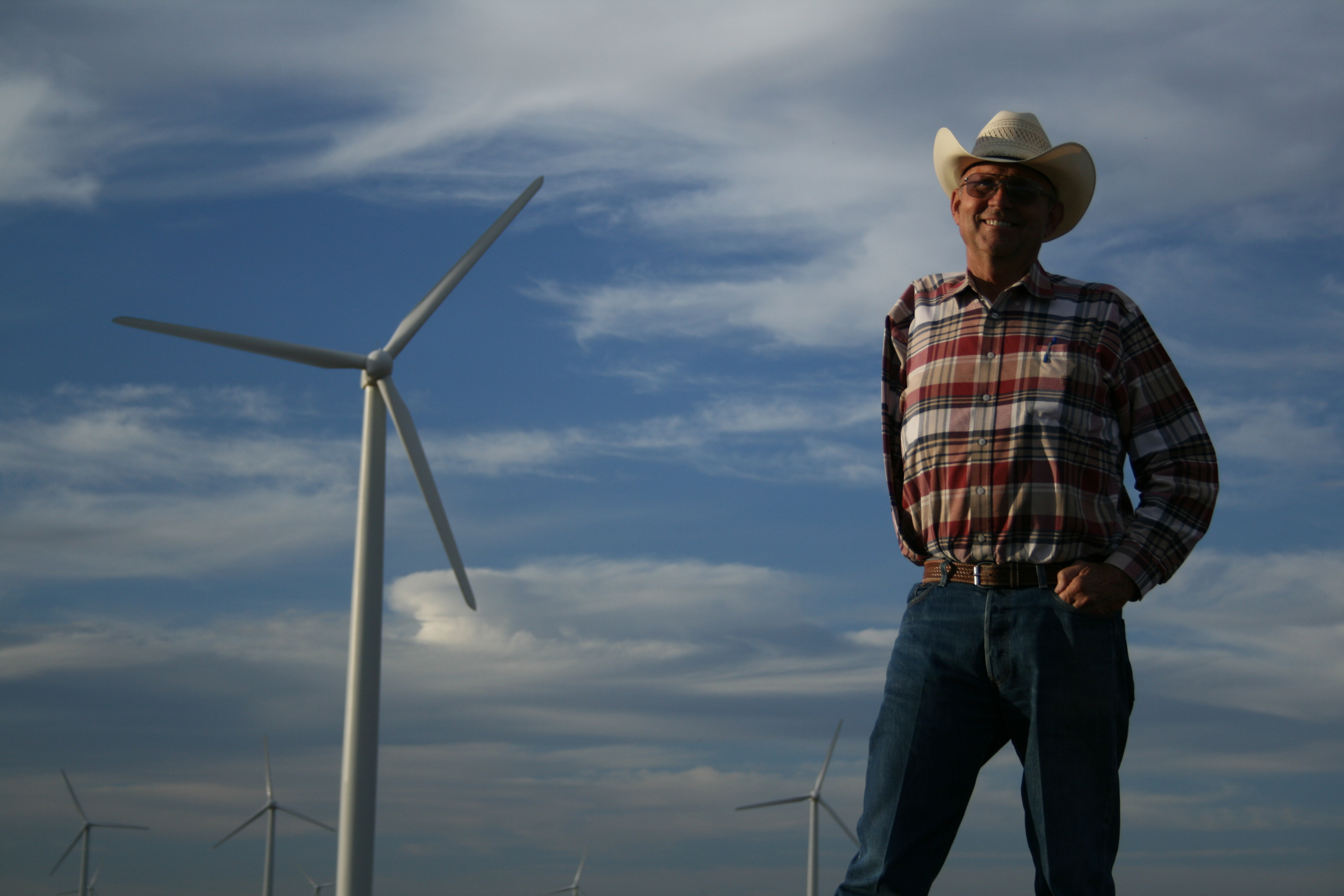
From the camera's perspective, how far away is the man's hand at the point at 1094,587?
17.2 ft

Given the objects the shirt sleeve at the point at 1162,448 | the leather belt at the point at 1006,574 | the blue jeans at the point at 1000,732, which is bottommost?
the blue jeans at the point at 1000,732

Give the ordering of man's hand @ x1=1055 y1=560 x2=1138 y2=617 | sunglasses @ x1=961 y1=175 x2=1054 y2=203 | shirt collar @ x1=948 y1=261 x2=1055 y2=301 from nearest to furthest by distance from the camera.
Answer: man's hand @ x1=1055 y1=560 x2=1138 y2=617, shirt collar @ x1=948 y1=261 x2=1055 y2=301, sunglasses @ x1=961 y1=175 x2=1054 y2=203

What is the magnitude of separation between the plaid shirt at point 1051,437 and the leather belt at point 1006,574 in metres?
0.03

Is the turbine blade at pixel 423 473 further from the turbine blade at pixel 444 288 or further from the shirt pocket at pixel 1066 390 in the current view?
the shirt pocket at pixel 1066 390

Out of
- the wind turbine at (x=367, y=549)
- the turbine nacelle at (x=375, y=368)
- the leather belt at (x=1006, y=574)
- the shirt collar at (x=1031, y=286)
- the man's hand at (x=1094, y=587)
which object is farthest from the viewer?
the turbine nacelle at (x=375, y=368)

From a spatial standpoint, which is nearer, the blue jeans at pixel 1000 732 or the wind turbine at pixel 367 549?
the blue jeans at pixel 1000 732

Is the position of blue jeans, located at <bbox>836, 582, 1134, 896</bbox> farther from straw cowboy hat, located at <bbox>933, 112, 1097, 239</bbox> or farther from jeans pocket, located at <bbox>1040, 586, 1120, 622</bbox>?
straw cowboy hat, located at <bbox>933, 112, 1097, 239</bbox>

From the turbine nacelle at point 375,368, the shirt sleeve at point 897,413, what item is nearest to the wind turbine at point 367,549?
the turbine nacelle at point 375,368

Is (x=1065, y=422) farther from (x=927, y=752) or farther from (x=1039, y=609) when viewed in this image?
(x=927, y=752)

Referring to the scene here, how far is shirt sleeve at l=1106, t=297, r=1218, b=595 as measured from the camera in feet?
18.0

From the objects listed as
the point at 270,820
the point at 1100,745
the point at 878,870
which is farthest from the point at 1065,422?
the point at 270,820

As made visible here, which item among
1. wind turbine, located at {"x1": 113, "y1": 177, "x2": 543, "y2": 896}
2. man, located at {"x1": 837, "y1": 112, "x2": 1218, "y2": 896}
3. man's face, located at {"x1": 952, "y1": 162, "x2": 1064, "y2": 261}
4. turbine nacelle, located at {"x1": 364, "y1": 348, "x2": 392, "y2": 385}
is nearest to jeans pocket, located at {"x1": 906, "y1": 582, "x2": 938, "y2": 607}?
man, located at {"x1": 837, "y1": 112, "x2": 1218, "y2": 896}

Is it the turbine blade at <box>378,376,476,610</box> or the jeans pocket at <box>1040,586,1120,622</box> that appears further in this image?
the turbine blade at <box>378,376,476,610</box>

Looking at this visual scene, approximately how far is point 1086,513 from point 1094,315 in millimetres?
969
